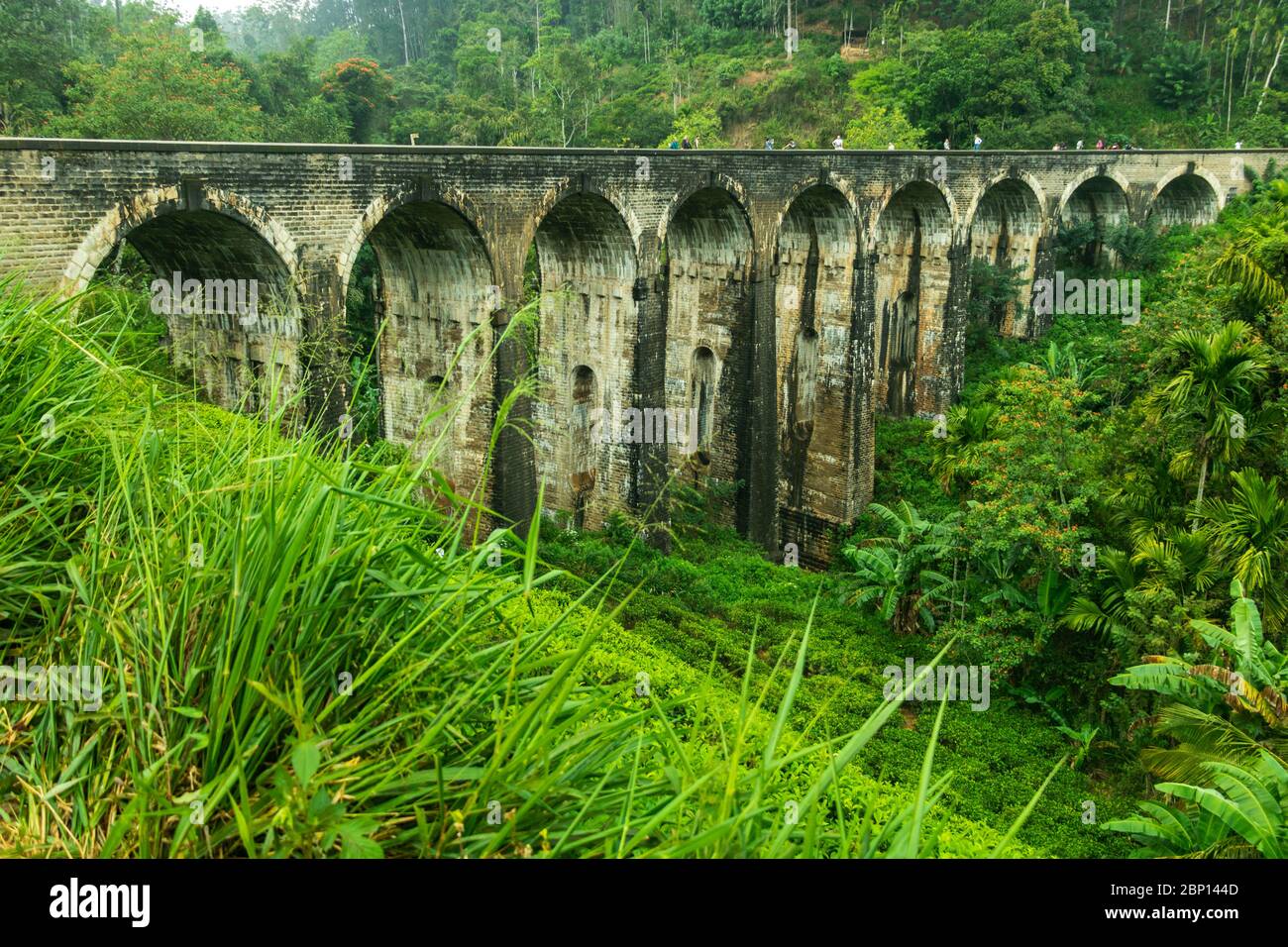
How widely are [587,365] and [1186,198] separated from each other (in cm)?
2386

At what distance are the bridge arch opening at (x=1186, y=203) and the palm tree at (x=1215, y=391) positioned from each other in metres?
21.1

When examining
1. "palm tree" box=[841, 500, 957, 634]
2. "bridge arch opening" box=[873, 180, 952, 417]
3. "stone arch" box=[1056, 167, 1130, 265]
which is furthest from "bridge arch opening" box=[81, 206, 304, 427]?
"stone arch" box=[1056, 167, 1130, 265]

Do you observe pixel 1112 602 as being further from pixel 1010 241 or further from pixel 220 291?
pixel 1010 241

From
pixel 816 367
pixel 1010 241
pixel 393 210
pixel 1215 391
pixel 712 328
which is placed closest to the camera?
pixel 1215 391

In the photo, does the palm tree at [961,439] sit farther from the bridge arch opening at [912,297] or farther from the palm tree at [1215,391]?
the bridge arch opening at [912,297]

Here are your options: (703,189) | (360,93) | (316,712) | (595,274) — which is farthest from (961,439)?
(360,93)

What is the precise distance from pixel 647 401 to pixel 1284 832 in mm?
11225

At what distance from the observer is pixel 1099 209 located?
29312mm

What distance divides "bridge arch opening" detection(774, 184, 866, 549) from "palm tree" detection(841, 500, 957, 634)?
359cm

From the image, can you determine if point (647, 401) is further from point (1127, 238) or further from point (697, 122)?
point (697, 122)

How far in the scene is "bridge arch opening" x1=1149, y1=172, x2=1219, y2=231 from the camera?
30375mm

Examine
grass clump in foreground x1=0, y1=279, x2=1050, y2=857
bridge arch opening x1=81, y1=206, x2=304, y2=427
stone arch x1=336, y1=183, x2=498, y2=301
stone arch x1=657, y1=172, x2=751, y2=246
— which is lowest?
grass clump in foreground x1=0, y1=279, x2=1050, y2=857

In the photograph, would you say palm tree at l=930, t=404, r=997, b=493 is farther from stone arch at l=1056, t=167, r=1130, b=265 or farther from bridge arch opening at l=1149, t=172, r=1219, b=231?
bridge arch opening at l=1149, t=172, r=1219, b=231

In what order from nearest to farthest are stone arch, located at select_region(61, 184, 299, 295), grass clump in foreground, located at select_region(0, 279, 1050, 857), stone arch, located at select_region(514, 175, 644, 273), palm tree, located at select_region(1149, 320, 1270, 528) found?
grass clump in foreground, located at select_region(0, 279, 1050, 857)
stone arch, located at select_region(61, 184, 299, 295)
palm tree, located at select_region(1149, 320, 1270, 528)
stone arch, located at select_region(514, 175, 644, 273)
